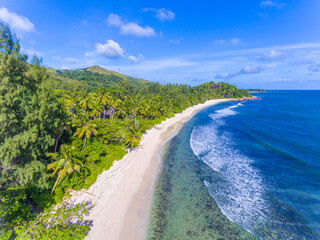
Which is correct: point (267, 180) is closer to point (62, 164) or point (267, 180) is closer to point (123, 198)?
point (123, 198)

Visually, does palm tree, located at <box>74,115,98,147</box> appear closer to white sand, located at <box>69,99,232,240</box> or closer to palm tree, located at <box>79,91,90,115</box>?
white sand, located at <box>69,99,232,240</box>

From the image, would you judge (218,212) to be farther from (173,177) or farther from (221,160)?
(221,160)

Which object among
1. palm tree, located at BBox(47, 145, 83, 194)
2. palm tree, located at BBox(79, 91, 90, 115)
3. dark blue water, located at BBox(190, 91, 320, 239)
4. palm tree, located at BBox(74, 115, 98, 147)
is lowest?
dark blue water, located at BBox(190, 91, 320, 239)

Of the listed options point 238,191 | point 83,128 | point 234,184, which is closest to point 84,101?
point 83,128

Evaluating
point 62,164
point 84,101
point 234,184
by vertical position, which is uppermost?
point 84,101

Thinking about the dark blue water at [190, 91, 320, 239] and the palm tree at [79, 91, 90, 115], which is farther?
the palm tree at [79, 91, 90, 115]

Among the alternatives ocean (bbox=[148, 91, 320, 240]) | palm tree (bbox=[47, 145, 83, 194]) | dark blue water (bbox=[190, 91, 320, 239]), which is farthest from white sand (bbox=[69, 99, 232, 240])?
dark blue water (bbox=[190, 91, 320, 239])

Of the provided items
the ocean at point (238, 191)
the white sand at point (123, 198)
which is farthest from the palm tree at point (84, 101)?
the ocean at point (238, 191)

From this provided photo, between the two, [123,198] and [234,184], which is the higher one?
[123,198]
